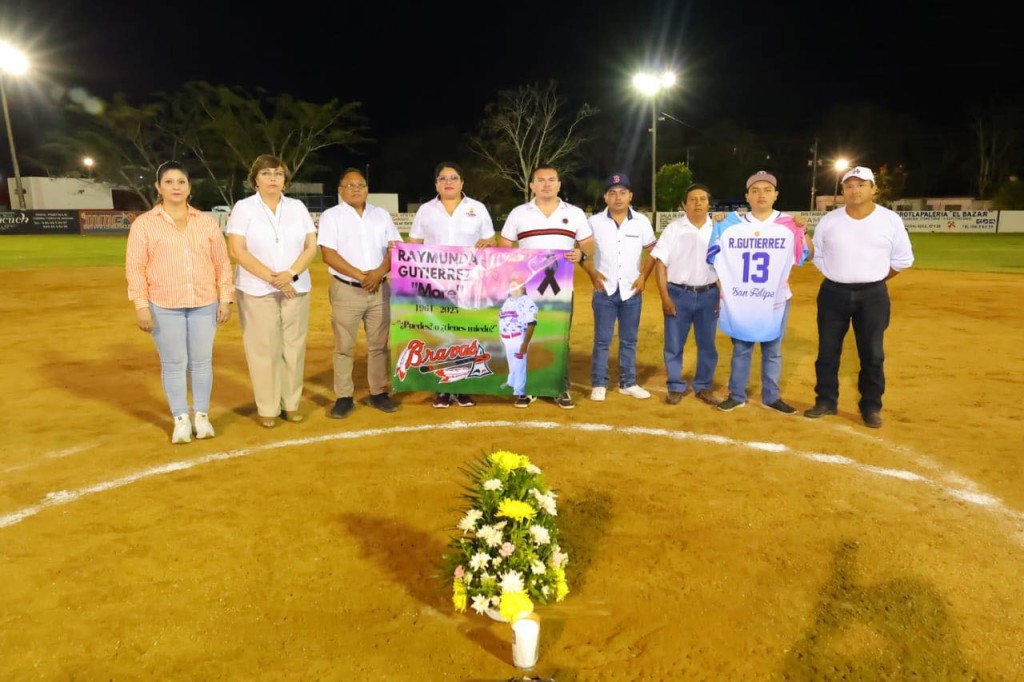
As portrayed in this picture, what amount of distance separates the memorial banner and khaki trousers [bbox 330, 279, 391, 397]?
10 cm

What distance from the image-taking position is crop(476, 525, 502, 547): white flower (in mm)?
2850

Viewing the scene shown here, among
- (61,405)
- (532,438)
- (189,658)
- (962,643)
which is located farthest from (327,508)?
(61,405)

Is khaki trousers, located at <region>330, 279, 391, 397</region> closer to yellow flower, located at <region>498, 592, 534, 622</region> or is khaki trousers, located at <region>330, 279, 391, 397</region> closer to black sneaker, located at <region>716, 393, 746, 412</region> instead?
black sneaker, located at <region>716, 393, 746, 412</region>

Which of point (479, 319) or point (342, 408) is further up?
point (479, 319)

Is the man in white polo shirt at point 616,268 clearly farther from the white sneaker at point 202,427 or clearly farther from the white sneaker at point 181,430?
the white sneaker at point 181,430

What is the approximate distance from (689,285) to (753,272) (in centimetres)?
57

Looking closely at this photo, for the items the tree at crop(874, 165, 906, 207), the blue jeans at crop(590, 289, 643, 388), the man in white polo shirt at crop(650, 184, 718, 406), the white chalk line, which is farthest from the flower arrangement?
the tree at crop(874, 165, 906, 207)

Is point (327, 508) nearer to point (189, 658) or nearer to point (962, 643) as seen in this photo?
point (189, 658)

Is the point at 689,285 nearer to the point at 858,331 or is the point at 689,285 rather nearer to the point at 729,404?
the point at 729,404

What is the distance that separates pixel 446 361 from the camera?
20.5 feet

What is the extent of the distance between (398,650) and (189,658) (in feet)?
2.74

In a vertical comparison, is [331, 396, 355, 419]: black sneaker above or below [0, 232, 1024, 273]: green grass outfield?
below

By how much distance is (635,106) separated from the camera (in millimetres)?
67750

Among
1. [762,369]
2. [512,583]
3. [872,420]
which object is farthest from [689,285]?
[512,583]
